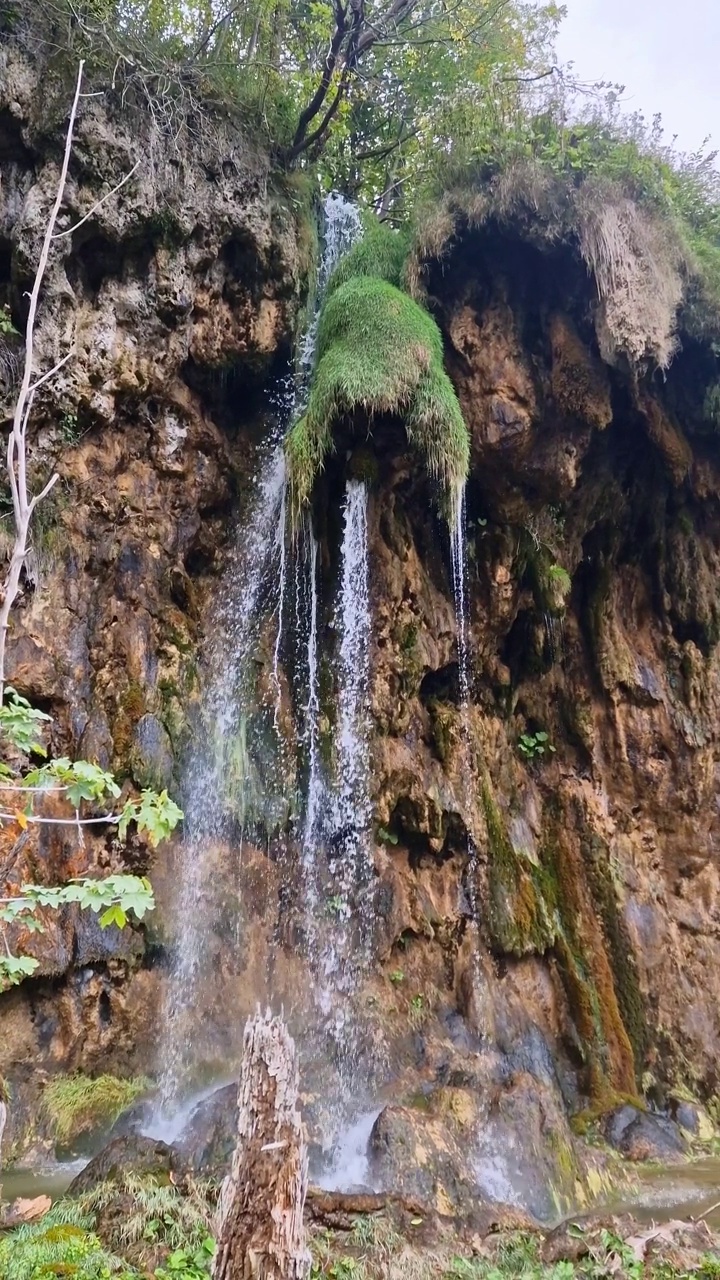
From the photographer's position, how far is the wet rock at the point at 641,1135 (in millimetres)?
6254

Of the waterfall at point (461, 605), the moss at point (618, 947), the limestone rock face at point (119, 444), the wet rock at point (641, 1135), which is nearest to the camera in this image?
the limestone rock face at point (119, 444)

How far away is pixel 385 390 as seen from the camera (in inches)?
298

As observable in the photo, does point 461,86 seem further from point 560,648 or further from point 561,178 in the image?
point 560,648

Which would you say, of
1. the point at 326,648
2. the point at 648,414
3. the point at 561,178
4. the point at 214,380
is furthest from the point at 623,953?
the point at 561,178

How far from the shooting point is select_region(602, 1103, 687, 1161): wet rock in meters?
6.25

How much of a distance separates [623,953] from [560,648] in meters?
3.33

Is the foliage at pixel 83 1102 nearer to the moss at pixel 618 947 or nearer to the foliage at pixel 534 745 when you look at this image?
the moss at pixel 618 947

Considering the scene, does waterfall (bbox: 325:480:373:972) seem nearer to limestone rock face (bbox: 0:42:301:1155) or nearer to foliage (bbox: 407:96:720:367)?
limestone rock face (bbox: 0:42:301:1155)

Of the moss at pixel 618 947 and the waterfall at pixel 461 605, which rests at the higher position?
the waterfall at pixel 461 605

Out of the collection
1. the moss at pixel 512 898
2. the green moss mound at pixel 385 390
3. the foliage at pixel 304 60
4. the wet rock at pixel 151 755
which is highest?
the foliage at pixel 304 60

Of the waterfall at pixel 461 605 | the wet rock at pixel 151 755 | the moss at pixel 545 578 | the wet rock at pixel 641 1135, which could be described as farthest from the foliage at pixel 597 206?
the wet rock at pixel 641 1135

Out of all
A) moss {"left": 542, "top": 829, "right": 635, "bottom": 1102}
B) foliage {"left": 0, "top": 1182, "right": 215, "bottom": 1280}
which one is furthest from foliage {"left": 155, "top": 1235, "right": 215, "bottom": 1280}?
moss {"left": 542, "top": 829, "right": 635, "bottom": 1102}

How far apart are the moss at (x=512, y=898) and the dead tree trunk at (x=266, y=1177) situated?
4.97 meters

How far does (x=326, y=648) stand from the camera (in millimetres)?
8102
